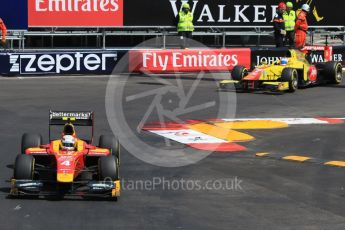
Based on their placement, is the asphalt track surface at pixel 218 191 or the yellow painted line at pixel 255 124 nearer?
the asphalt track surface at pixel 218 191

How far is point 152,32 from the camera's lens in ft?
94.9

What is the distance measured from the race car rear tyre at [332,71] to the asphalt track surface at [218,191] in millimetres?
5232

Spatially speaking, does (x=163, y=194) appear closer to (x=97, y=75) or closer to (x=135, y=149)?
(x=135, y=149)

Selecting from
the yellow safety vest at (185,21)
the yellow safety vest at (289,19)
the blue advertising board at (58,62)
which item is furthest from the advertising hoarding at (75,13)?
the yellow safety vest at (289,19)

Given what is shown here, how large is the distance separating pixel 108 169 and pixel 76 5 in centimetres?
1860

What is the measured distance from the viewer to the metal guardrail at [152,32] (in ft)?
88.3

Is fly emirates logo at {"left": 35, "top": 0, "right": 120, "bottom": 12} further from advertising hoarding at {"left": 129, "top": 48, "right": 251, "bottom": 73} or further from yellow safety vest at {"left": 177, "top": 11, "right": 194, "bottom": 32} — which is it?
advertising hoarding at {"left": 129, "top": 48, "right": 251, "bottom": 73}

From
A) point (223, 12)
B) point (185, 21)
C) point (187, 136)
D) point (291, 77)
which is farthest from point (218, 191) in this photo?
point (223, 12)

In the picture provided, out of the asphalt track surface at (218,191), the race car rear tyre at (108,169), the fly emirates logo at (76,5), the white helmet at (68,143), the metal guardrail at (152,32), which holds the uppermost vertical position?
the fly emirates logo at (76,5)

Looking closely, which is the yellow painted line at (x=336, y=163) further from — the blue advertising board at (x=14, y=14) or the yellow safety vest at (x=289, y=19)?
the blue advertising board at (x=14, y=14)

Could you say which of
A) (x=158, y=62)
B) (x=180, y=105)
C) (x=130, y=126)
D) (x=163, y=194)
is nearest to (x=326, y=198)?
(x=163, y=194)

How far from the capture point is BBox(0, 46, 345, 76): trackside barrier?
2389 centimetres

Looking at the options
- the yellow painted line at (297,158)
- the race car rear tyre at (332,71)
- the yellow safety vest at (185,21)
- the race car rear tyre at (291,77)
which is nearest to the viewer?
the yellow painted line at (297,158)

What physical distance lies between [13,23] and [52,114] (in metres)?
16.3
